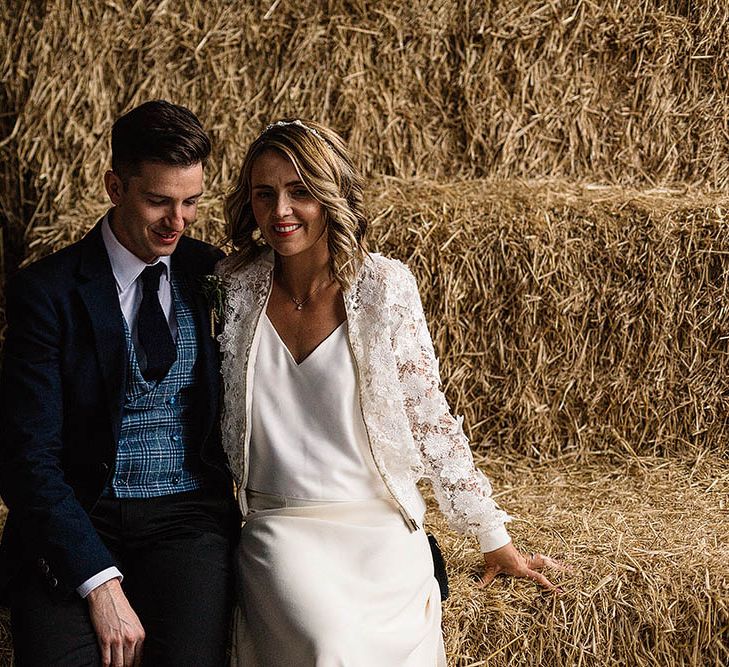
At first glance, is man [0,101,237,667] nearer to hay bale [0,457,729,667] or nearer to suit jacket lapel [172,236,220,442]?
suit jacket lapel [172,236,220,442]

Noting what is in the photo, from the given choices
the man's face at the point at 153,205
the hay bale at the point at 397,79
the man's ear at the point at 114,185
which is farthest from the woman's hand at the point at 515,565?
the hay bale at the point at 397,79

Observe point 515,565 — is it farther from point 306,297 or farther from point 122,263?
point 122,263

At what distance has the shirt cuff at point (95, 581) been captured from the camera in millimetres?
1453

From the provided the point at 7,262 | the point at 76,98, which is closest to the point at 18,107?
the point at 76,98

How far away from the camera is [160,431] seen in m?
1.64

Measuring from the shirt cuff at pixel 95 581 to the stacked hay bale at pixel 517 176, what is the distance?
0.74 meters

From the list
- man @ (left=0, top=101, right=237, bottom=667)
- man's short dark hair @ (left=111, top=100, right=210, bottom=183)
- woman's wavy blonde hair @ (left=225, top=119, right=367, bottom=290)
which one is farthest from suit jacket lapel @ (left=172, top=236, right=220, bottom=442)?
man's short dark hair @ (left=111, top=100, right=210, bottom=183)

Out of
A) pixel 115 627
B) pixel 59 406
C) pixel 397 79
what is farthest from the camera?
pixel 397 79

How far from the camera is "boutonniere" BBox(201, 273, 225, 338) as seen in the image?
5.66 feet

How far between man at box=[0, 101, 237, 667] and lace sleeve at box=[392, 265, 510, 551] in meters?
0.35

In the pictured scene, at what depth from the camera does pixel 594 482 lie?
87.5 inches

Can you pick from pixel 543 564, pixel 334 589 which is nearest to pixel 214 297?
pixel 334 589

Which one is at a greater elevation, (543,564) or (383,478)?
(383,478)

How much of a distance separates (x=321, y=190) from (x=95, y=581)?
76 cm
